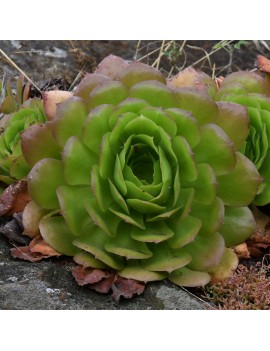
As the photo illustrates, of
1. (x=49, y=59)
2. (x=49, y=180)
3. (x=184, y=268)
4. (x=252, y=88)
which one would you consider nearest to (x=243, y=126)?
(x=252, y=88)

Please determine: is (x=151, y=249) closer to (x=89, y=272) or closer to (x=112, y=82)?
(x=89, y=272)

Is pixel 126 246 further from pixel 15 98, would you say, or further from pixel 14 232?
pixel 15 98

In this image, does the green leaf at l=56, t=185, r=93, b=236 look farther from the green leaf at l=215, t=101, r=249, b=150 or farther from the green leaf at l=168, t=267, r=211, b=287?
the green leaf at l=215, t=101, r=249, b=150

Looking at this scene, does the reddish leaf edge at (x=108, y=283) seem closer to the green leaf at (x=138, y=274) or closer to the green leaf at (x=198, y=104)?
the green leaf at (x=138, y=274)

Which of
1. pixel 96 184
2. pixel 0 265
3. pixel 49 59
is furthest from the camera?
pixel 49 59

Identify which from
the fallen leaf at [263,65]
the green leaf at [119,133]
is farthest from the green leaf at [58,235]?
the fallen leaf at [263,65]
